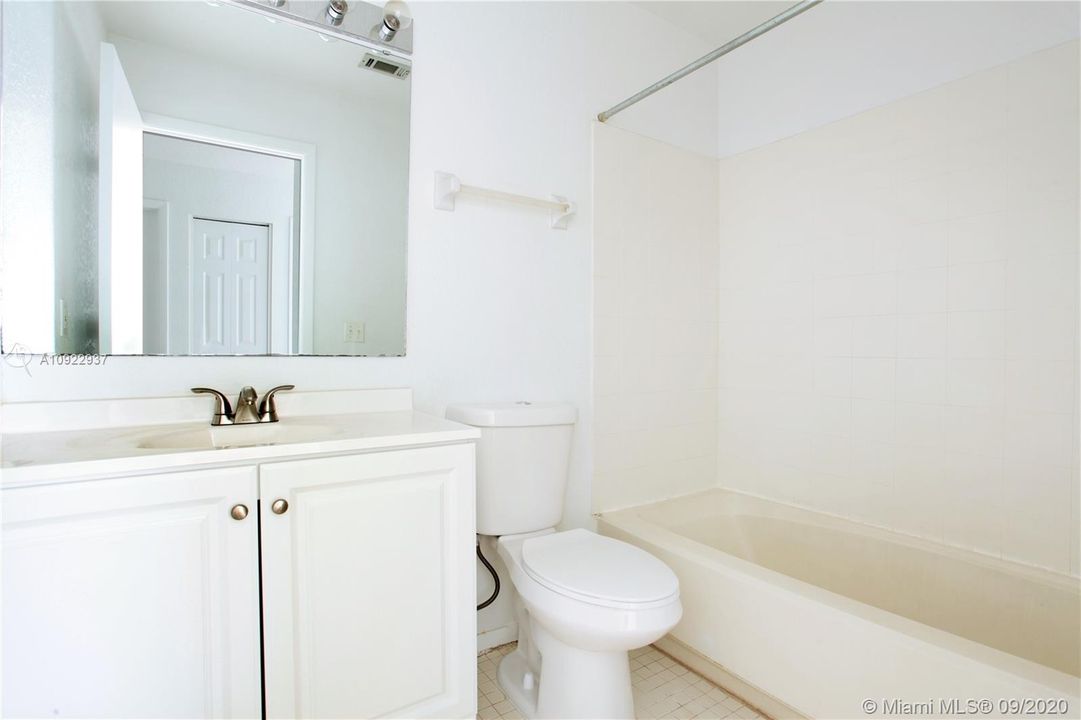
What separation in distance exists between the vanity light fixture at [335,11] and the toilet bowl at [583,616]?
158 cm

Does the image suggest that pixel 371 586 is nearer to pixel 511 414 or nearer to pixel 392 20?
pixel 511 414

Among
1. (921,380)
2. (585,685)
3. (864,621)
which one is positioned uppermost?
(921,380)

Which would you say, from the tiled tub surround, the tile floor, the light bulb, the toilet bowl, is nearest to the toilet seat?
the toilet bowl

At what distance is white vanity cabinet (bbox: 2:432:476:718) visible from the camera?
911mm

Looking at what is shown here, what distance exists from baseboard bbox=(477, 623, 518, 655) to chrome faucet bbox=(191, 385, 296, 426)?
40.0 inches

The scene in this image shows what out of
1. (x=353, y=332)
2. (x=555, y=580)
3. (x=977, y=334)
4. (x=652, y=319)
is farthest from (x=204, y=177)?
(x=977, y=334)

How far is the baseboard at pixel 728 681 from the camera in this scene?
4.98 ft

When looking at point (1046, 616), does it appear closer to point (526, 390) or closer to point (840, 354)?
point (840, 354)

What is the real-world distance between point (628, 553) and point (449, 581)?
20.6 inches

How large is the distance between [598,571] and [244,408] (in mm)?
963

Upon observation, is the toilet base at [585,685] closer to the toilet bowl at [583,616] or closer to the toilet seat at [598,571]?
the toilet bowl at [583,616]

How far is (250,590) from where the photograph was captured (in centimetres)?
106

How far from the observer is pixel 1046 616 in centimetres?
152

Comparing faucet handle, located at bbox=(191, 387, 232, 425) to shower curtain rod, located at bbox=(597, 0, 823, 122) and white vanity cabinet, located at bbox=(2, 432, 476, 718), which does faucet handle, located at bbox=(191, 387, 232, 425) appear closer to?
white vanity cabinet, located at bbox=(2, 432, 476, 718)
